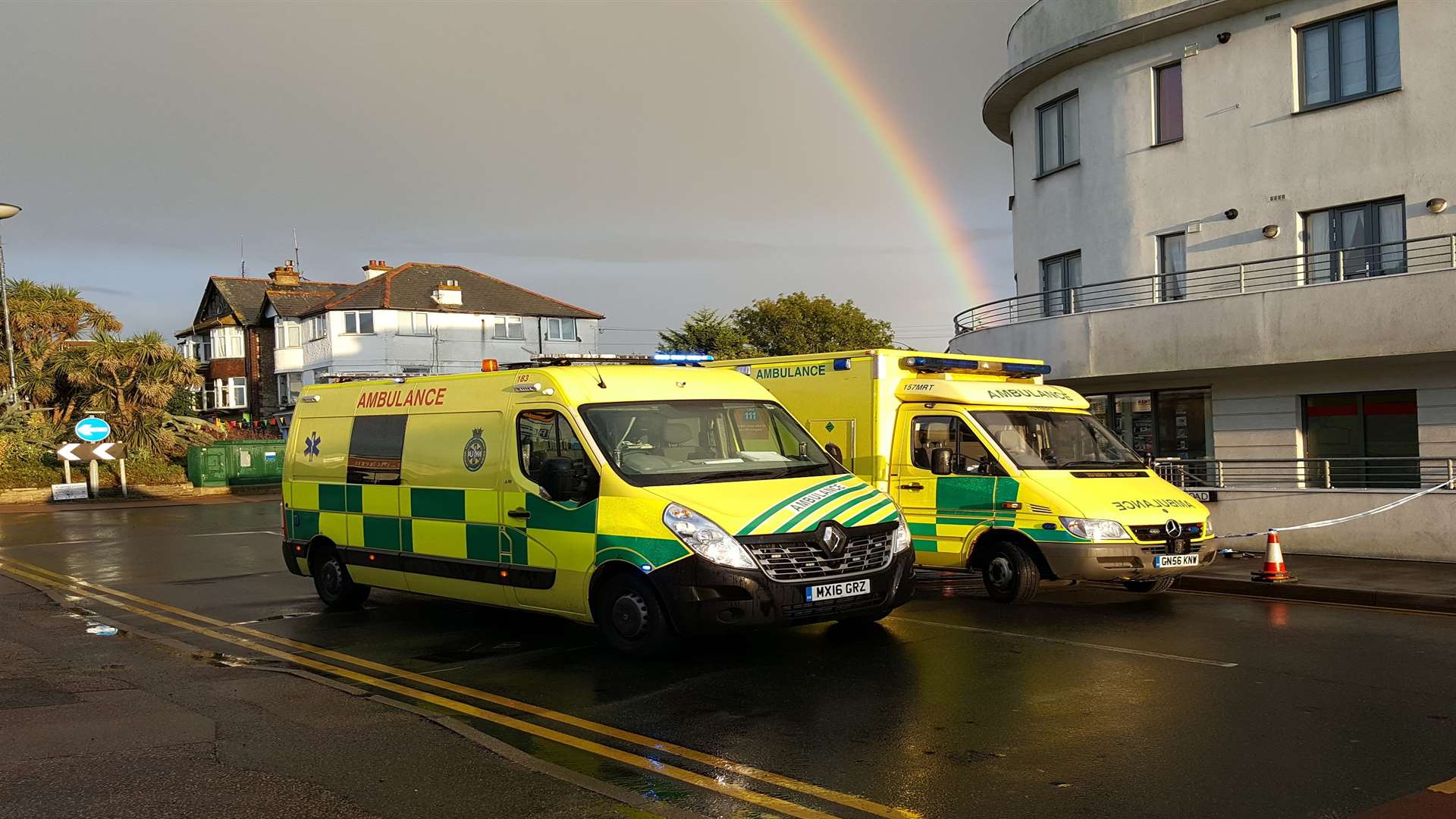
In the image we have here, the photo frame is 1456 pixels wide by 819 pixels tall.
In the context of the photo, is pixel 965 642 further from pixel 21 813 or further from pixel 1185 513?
pixel 21 813

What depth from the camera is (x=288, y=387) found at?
6153 centimetres

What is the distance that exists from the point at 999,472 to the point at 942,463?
0.59m

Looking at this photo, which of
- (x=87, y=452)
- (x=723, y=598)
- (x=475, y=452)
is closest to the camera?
(x=723, y=598)

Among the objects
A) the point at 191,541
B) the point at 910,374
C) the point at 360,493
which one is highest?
the point at 910,374

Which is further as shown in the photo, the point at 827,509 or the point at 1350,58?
the point at 1350,58

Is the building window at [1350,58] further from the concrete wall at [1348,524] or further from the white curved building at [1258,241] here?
the concrete wall at [1348,524]

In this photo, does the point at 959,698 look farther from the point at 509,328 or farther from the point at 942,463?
the point at 509,328

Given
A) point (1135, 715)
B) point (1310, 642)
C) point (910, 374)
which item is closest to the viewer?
point (1135, 715)

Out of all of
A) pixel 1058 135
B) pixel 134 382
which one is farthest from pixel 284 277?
pixel 1058 135

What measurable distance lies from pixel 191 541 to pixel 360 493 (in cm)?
1154

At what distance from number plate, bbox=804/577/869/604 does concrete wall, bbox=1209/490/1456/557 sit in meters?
7.66

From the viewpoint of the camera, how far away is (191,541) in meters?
21.0

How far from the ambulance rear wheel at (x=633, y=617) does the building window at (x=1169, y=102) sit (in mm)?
15036

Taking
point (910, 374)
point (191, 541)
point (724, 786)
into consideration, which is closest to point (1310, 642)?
point (910, 374)
